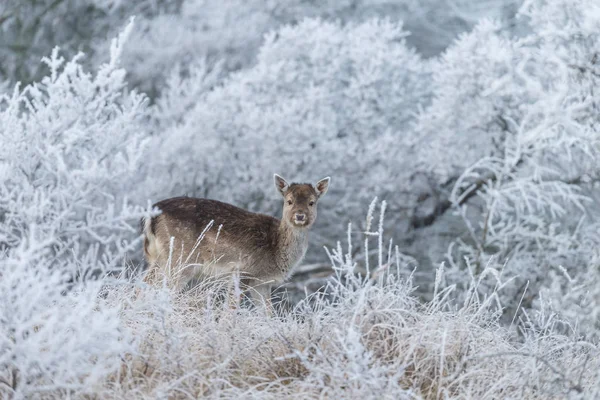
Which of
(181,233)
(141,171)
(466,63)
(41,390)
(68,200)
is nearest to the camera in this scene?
(41,390)

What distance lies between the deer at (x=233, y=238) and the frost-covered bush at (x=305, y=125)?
4.34 m

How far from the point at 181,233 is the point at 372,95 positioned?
21.4ft

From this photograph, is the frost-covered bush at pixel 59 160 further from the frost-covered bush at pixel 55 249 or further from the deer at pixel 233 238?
the deer at pixel 233 238

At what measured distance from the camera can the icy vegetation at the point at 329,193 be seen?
473 centimetres

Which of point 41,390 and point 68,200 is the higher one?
point 68,200

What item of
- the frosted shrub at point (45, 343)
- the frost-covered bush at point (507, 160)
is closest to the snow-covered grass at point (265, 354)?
the frosted shrub at point (45, 343)

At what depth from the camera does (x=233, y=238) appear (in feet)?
26.2

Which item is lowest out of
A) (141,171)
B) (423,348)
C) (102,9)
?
(141,171)

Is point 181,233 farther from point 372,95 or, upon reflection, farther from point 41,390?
point 372,95

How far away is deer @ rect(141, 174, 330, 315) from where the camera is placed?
25.7 feet

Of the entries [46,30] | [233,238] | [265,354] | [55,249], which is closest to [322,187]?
[233,238]

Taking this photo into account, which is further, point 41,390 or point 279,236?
point 279,236

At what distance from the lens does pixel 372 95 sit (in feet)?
45.1

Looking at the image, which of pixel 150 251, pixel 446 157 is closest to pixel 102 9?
pixel 446 157
